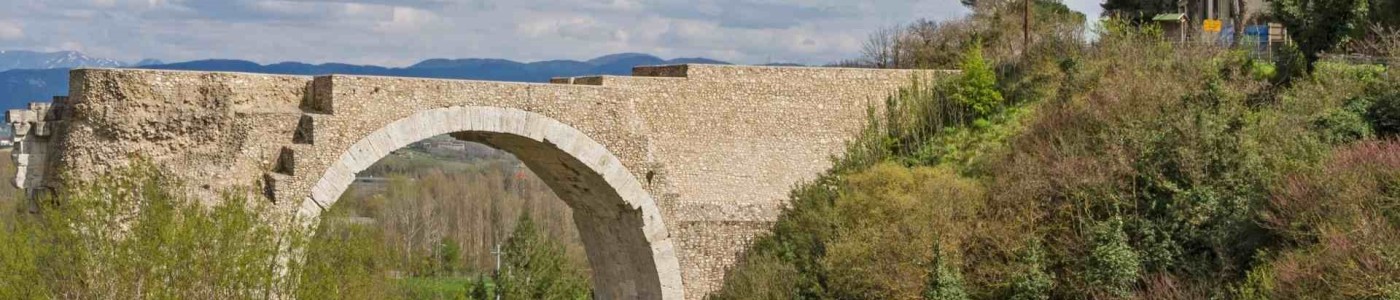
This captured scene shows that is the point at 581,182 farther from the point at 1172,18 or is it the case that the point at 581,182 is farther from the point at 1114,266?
the point at 1172,18

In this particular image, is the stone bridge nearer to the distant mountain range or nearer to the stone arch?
the stone arch

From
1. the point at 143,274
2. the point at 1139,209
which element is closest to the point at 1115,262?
the point at 1139,209

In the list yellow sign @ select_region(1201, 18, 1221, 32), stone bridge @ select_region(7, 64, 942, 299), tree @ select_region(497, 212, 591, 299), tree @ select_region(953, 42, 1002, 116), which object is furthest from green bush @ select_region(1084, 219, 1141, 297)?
tree @ select_region(497, 212, 591, 299)

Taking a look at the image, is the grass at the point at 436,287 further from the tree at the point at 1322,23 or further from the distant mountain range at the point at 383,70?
the distant mountain range at the point at 383,70

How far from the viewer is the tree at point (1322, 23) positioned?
23.5 m

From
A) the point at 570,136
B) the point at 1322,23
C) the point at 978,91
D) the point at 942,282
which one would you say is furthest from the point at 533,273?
the point at 942,282

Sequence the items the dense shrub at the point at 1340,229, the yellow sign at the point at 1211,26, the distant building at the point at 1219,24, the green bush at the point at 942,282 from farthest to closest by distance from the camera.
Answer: the yellow sign at the point at 1211,26, the distant building at the point at 1219,24, the green bush at the point at 942,282, the dense shrub at the point at 1340,229

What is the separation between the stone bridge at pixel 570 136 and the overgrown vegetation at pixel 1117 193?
1.79 feet

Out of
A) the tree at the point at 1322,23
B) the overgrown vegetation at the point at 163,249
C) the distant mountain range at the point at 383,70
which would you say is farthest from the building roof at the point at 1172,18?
the distant mountain range at the point at 383,70

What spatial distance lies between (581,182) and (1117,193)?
6417 mm

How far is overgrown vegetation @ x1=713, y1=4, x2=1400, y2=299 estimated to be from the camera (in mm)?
17375

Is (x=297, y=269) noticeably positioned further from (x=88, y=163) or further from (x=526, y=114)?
(x=526, y=114)

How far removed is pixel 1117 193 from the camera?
782 inches

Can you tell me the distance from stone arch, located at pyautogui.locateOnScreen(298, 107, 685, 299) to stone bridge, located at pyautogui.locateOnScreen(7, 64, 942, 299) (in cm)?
2
